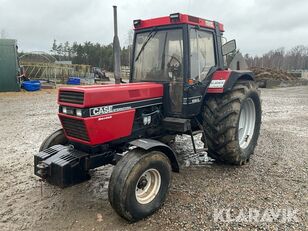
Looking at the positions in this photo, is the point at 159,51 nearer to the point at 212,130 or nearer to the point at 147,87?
the point at 147,87

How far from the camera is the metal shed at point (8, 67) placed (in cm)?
1722

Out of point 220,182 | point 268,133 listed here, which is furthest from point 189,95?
point 268,133

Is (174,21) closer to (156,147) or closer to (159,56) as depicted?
(159,56)

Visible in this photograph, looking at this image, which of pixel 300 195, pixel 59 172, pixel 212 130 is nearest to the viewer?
pixel 59 172

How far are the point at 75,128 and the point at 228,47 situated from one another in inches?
115

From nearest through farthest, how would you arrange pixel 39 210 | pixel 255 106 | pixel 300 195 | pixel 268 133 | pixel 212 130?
pixel 39 210
pixel 300 195
pixel 212 130
pixel 255 106
pixel 268 133

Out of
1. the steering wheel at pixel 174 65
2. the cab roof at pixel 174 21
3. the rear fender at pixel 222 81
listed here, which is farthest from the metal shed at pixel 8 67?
the rear fender at pixel 222 81

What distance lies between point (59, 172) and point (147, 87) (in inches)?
65.6

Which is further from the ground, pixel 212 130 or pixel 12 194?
pixel 212 130

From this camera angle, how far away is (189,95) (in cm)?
438

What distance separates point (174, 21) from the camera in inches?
167

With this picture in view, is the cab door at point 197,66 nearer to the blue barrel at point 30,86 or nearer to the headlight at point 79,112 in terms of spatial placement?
the headlight at point 79,112

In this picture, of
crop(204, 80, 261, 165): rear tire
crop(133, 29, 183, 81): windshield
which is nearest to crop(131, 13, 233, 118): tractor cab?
crop(133, 29, 183, 81): windshield

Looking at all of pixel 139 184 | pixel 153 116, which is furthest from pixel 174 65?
pixel 139 184
